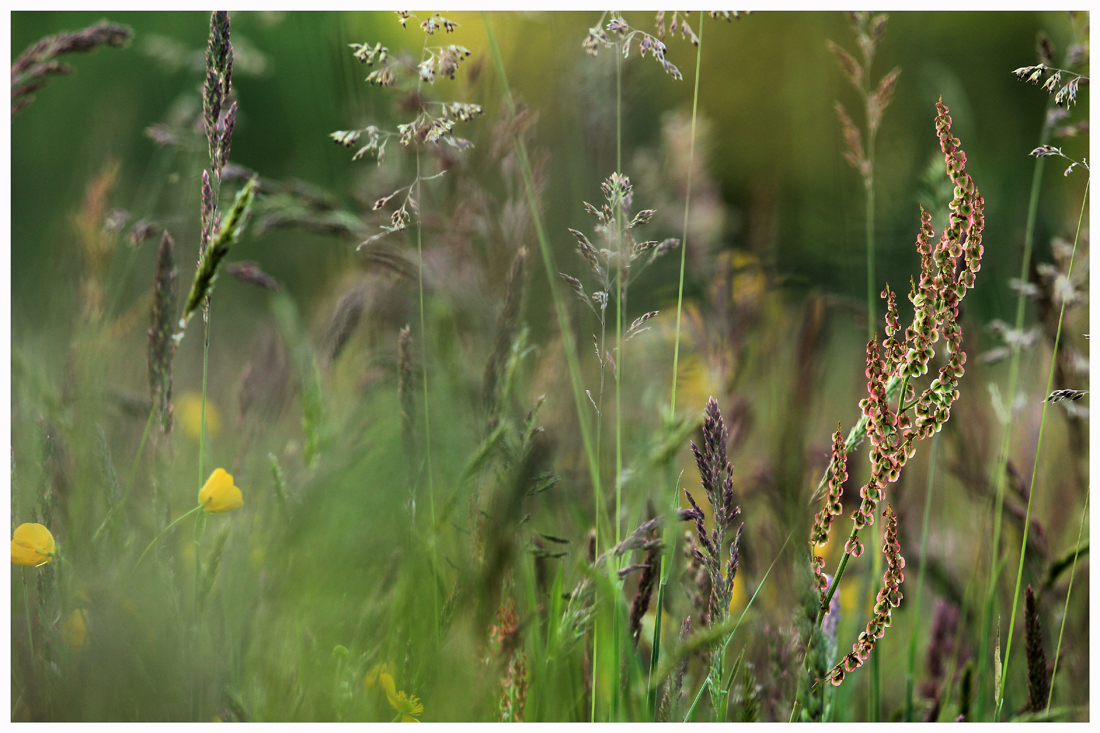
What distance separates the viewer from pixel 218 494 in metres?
0.84

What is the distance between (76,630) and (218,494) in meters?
0.26

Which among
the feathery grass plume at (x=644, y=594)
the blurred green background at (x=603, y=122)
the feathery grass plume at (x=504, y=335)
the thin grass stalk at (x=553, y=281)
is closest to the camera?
the feathery grass plume at (x=644, y=594)

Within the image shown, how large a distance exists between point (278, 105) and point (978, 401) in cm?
Result: 164

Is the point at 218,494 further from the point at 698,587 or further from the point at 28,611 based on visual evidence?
the point at 698,587

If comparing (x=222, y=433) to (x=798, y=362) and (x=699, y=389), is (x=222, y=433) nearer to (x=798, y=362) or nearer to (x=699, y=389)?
(x=699, y=389)

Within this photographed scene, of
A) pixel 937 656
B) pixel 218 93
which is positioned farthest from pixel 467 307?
pixel 937 656

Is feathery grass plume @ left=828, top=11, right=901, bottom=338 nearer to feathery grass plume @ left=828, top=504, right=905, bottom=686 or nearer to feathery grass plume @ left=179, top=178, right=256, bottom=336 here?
feathery grass plume @ left=828, top=504, right=905, bottom=686

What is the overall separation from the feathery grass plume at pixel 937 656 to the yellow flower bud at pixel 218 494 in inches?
37.6

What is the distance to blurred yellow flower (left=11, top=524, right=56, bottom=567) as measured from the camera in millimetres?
850

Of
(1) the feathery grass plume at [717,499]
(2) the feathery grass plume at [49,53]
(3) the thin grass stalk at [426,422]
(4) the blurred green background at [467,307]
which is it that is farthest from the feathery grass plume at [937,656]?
(2) the feathery grass plume at [49,53]

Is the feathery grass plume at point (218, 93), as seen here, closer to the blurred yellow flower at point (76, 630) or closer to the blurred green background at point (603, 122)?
the blurred green background at point (603, 122)

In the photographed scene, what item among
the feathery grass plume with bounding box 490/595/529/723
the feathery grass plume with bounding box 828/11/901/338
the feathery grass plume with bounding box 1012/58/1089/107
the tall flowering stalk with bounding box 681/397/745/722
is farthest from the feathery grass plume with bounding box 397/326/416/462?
the feathery grass plume with bounding box 1012/58/1089/107

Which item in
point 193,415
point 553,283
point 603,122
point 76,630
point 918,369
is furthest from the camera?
point 193,415

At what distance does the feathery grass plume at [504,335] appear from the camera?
87cm
